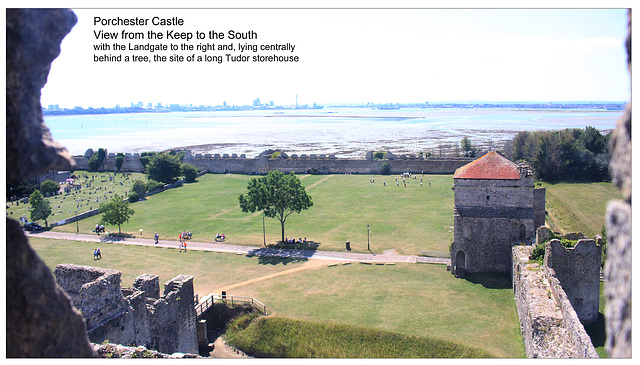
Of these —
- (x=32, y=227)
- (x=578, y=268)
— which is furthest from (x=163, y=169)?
(x=578, y=268)

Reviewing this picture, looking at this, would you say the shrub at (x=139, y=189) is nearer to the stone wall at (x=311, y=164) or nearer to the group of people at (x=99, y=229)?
the group of people at (x=99, y=229)

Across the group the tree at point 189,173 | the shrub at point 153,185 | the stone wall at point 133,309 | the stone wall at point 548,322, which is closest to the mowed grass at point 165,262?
the stone wall at point 133,309

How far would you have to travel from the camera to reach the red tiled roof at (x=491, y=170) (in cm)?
2484

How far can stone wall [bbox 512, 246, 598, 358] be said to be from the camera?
13055 mm

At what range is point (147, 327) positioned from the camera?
15008 mm

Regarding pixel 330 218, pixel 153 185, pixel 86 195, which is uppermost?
pixel 153 185

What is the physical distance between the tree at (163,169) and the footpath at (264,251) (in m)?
21.4

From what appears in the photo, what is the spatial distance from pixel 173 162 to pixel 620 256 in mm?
57571

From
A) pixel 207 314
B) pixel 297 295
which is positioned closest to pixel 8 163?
pixel 207 314

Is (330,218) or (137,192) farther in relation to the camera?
(137,192)

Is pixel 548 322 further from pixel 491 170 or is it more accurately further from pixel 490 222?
pixel 491 170

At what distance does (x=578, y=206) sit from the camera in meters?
41.0

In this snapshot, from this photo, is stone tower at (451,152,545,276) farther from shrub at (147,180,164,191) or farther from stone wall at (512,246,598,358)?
shrub at (147,180,164,191)

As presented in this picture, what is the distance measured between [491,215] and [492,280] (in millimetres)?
3257
